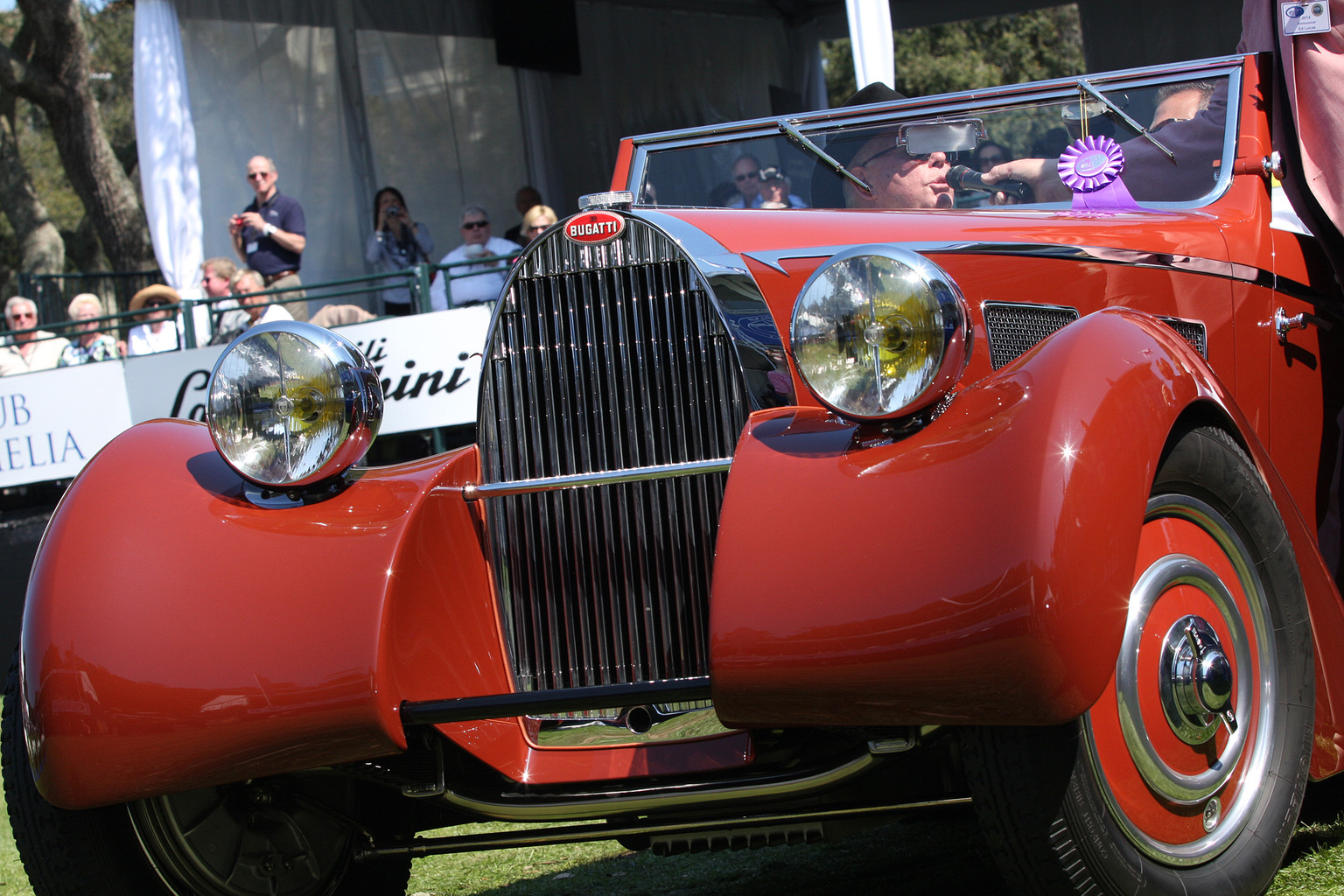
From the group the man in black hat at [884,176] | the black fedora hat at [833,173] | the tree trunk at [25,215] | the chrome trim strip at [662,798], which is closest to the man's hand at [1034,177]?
the man in black hat at [884,176]

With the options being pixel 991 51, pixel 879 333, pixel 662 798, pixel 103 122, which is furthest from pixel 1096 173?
pixel 991 51

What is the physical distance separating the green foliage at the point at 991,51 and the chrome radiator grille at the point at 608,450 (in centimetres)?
3087

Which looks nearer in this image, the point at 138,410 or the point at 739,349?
the point at 739,349

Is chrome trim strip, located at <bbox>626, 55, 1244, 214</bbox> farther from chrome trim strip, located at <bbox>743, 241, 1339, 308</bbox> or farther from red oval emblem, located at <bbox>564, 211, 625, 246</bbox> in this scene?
red oval emblem, located at <bbox>564, 211, 625, 246</bbox>

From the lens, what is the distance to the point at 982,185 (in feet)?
11.5

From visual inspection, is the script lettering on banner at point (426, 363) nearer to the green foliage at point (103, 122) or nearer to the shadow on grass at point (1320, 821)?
the shadow on grass at point (1320, 821)

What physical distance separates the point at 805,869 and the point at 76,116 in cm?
1556

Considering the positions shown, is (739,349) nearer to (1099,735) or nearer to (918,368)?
(918,368)

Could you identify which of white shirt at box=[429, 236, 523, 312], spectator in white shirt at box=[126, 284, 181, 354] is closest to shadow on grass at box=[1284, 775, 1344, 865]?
white shirt at box=[429, 236, 523, 312]

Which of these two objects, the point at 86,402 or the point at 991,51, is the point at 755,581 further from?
the point at 991,51

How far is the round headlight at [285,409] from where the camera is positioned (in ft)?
7.84

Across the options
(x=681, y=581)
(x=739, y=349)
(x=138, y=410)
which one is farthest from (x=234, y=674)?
(x=138, y=410)

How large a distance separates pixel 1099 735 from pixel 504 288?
1.46m

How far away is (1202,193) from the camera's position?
3.36 m
